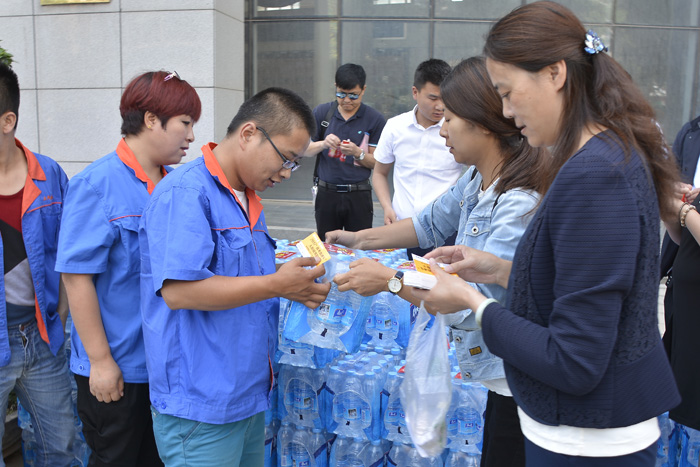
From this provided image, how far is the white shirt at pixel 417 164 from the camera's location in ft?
16.3

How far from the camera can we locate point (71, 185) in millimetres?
2395

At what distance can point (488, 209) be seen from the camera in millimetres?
2188

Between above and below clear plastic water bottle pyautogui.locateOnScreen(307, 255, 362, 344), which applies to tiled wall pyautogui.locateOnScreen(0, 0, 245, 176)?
above

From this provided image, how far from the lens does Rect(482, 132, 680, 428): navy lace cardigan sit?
1.34 m

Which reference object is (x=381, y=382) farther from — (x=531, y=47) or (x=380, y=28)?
(x=380, y=28)

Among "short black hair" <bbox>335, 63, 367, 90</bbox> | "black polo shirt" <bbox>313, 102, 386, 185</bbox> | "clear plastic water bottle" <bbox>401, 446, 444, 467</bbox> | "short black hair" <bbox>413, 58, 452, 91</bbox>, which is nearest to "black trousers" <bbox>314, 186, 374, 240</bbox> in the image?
"black polo shirt" <bbox>313, 102, 386, 185</bbox>

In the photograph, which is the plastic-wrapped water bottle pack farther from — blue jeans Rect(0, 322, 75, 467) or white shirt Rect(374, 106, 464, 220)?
white shirt Rect(374, 106, 464, 220)

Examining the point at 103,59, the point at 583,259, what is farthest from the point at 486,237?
the point at 103,59

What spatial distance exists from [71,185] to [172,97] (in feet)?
1.79

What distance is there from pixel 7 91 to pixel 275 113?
1.29 meters

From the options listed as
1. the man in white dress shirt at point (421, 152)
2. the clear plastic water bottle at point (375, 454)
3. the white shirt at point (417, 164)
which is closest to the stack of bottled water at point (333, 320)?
the clear plastic water bottle at point (375, 454)

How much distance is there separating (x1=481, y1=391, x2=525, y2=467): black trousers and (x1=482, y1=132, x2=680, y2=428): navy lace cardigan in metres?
0.66

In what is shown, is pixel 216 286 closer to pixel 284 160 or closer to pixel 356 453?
pixel 284 160

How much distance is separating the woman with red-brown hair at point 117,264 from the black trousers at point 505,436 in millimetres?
1404
